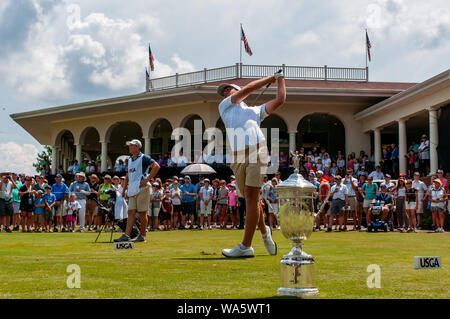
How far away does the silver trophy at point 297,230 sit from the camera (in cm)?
410

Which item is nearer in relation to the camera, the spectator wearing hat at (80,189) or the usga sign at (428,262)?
the usga sign at (428,262)

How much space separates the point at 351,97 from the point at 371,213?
12897mm

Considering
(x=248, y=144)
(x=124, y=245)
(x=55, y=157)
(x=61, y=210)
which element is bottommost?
(x=124, y=245)

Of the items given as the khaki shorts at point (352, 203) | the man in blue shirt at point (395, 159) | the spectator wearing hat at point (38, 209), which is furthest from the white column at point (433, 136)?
the spectator wearing hat at point (38, 209)

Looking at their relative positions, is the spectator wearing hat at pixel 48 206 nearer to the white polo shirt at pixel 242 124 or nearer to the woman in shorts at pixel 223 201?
the woman in shorts at pixel 223 201

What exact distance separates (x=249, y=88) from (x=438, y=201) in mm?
13011

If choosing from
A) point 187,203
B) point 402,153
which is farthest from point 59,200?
point 402,153

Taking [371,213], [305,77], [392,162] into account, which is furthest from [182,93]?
[371,213]

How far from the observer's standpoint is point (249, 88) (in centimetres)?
614

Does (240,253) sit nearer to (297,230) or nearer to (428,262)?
(428,262)

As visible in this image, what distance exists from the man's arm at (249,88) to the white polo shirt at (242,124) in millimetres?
142

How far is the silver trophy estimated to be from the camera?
161 inches

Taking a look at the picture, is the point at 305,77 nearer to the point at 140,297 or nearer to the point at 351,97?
the point at 351,97

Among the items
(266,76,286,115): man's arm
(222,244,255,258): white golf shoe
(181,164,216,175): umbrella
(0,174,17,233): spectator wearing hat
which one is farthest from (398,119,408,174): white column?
(266,76,286,115): man's arm
